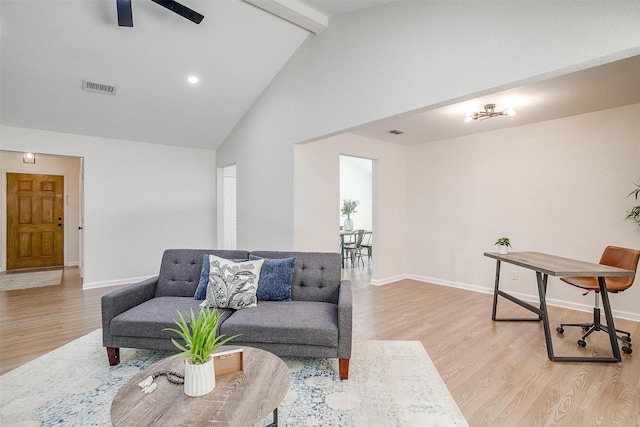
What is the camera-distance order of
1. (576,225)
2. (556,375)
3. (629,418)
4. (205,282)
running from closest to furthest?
1. (629,418)
2. (556,375)
3. (205,282)
4. (576,225)

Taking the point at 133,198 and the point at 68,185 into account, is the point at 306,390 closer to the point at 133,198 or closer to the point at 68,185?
the point at 133,198

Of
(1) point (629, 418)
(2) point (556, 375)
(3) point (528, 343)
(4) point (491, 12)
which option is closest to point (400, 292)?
(3) point (528, 343)

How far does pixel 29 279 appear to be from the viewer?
5434 millimetres

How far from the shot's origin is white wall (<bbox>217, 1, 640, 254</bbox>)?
5.88 ft

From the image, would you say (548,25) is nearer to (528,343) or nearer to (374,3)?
(374,3)

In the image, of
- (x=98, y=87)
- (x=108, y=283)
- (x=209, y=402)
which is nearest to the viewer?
(x=209, y=402)

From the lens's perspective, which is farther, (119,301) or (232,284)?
(232,284)

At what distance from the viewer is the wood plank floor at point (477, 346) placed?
6.37 feet

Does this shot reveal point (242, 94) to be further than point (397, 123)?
Yes

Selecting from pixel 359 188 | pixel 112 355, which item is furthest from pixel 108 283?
pixel 359 188

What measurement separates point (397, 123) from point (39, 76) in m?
4.40

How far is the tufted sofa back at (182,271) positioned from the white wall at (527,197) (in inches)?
142

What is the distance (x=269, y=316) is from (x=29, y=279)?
5.79 metres

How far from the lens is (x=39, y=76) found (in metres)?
3.55
